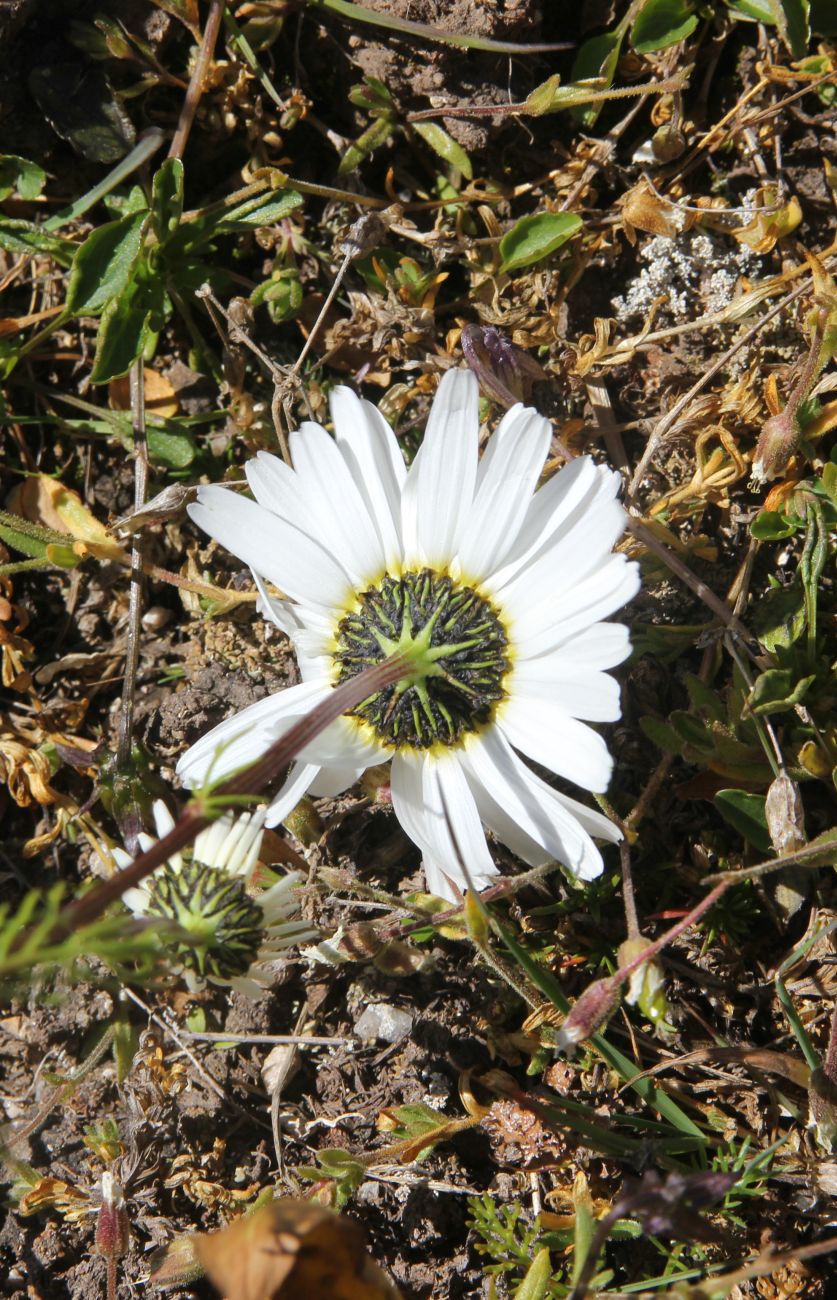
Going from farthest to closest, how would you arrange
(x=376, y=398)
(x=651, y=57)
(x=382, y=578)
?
(x=376, y=398) < (x=651, y=57) < (x=382, y=578)

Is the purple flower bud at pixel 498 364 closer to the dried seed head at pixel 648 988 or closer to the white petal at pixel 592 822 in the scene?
the white petal at pixel 592 822

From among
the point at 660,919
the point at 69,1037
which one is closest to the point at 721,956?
the point at 660,919

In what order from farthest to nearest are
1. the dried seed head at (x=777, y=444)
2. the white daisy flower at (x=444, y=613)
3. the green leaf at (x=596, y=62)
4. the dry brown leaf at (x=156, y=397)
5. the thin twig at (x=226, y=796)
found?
the dry brown leaf at (x=156, y=397), the green leaf at (x=596, y=62), the dried seed head at (x=777, y=444), the white daisy flower at (x=444, y=613), the thin twig at (x=226, y=796)

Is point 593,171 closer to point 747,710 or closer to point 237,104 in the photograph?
point 237,104

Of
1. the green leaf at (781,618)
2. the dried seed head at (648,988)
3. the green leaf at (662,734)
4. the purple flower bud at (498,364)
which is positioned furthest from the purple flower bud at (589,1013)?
the purple flower bud at (498,364)

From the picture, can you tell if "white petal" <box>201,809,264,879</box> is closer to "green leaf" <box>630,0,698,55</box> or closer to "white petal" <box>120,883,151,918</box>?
"white petal" <box>120,883,151,918</box>

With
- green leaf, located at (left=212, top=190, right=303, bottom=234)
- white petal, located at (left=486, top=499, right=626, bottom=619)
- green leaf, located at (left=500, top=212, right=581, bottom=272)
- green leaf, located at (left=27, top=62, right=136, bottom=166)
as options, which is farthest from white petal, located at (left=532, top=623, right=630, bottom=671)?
green leaf, located at (left=27, top=62, right=136, bottom=166)
